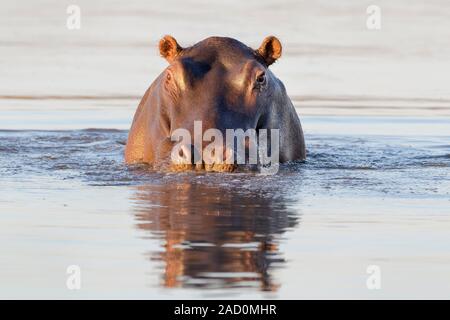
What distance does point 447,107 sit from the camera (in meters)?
21.4

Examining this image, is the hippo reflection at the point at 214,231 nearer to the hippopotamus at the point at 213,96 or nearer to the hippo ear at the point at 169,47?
the hippopotamus at the point at 213,96

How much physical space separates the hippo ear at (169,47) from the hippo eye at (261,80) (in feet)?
3.28

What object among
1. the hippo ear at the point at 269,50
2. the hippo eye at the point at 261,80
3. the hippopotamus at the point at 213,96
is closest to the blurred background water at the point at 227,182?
the hippopotamus at the point at 213,96

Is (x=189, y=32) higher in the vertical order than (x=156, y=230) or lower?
higher

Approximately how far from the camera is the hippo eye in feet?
41.2

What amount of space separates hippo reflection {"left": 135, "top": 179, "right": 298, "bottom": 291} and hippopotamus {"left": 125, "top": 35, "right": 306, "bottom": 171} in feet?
2.52

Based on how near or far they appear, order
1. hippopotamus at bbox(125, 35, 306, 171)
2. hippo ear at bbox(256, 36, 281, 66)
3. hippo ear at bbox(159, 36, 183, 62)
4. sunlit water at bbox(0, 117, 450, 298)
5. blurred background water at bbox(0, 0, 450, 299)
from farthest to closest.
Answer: hippo ear at bbox(256, 36, 281, 66) → hippo ear at bbox(159, 36, 183, 62) → hippopotamus at bbox(125, 35, 306, 171) → blurred background water at bbox(0, 0, 450, 299) → sunlit water at bbox(0, 117, 450, 298)

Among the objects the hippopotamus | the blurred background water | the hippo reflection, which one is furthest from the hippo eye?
the hippo reflection

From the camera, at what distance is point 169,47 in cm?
1320

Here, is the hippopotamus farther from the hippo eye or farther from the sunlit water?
the sunlit water

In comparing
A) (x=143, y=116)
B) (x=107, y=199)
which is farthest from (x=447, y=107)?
(x=107, y=199)

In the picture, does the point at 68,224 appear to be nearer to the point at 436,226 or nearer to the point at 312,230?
the point at 312,230

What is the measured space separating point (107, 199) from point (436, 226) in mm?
2754

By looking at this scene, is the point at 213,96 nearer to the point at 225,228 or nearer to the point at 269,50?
the point at 269,50
